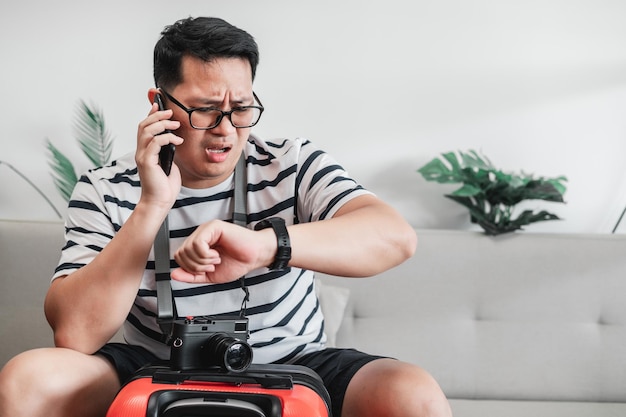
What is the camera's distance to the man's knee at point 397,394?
1263 millimetres

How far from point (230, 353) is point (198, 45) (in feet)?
2.14

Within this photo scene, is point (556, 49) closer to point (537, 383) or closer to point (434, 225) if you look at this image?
point (434, 225)

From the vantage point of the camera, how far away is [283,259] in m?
1.31

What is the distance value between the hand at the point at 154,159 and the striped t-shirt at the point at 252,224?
18 cm

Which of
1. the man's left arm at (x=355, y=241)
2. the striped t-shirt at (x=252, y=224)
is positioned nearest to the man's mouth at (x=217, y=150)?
the striped t-shirt at (x=252, y=224)

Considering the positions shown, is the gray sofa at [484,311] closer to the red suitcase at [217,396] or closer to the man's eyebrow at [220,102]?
→ the man's eyebrow at [220,102]

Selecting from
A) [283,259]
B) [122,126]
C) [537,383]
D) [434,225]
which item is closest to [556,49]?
[434,225]

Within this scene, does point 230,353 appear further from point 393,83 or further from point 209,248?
point 393,83

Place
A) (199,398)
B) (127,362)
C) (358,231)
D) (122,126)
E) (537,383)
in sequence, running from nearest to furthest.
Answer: (199,398) < (358,231) < (127,362) < (537,383) < (122,126)

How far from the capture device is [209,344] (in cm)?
131

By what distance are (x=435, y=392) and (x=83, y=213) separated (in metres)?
0.82

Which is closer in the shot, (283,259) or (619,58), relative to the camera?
(283,259)

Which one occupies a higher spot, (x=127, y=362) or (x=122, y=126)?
(x=122, y=126)

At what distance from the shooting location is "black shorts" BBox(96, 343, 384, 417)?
4.72 feet
